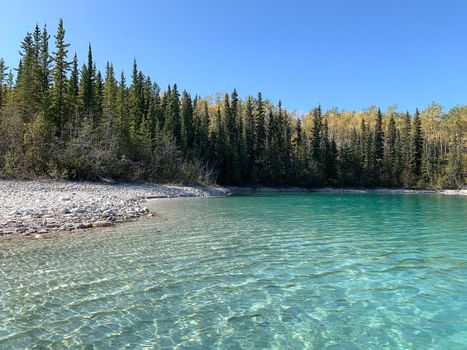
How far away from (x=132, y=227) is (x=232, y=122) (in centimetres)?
7474

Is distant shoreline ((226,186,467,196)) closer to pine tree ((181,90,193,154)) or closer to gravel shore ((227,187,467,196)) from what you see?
gravel shore ((227,187,467,196))

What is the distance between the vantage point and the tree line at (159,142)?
4328 cm

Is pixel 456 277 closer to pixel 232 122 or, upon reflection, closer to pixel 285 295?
pixel 285 295

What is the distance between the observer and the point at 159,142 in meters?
64.8

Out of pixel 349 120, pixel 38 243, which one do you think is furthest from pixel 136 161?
pixel 349 120

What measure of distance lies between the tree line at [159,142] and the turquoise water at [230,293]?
30.5 meters

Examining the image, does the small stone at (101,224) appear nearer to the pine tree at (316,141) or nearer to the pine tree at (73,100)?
the pine tree at (73,100)

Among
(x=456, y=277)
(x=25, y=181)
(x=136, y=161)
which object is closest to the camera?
(x=456, y=277)

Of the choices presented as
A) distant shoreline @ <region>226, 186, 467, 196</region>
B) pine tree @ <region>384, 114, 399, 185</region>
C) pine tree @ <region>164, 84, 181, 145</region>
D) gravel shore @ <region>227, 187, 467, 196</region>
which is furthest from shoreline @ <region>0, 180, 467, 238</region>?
pine tree @ <region>384, 114, 399, 185</region>

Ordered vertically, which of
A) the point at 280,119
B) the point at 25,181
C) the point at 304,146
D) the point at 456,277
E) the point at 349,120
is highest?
the point at 349,120

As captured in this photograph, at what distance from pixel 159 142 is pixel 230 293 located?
58554 mm

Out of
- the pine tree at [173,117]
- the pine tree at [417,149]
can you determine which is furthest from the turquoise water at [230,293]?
the pine tree at [417,149]

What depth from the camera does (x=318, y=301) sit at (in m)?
7.83

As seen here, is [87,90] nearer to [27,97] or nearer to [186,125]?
[27,97]
